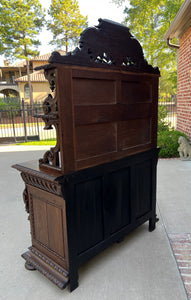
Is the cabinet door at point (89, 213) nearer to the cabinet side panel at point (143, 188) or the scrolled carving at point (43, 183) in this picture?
the scrolled carving at point (43, 183)

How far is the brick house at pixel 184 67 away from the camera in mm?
6230

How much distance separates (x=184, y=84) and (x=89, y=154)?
5959 millimetres

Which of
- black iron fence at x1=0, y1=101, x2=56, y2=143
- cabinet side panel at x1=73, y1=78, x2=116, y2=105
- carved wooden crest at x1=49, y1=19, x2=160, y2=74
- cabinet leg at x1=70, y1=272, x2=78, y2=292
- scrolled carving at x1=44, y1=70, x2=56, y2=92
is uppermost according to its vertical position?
carved wooden crest at x1=49, y1=19, x2=160, y2=74

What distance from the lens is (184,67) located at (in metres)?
6.98

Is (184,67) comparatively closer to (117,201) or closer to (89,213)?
(117,201)

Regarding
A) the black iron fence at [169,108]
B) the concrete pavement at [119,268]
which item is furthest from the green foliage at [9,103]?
the concrete pavement at [119,268]

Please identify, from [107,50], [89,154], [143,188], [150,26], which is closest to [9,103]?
[150,26]

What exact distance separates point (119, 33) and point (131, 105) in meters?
0.63

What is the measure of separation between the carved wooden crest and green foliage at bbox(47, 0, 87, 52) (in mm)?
20275

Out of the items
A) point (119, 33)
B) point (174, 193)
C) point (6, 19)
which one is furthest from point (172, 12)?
point (6, 19)

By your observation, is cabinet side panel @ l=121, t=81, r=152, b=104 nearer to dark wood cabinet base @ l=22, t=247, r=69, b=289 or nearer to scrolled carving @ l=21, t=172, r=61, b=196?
scrolled carving @ l=21, t=172, r=61, b=196

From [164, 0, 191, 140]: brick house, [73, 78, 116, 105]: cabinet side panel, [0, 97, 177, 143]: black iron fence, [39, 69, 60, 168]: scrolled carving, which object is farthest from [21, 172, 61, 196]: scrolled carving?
[164, 0, 191, 140]: brick house

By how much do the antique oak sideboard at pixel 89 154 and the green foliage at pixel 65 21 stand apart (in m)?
20.3

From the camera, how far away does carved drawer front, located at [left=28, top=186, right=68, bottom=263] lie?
1.94 m
